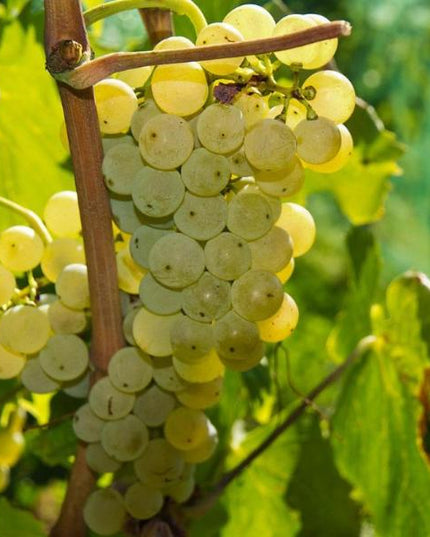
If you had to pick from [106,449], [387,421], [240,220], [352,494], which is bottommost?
[352,494]

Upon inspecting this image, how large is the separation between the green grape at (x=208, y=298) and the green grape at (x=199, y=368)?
34 millimetres

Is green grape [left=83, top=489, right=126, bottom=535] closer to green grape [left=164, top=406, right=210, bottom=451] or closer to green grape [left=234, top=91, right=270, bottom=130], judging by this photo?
green grape [left=164, top=406, right=210, bottom=451]

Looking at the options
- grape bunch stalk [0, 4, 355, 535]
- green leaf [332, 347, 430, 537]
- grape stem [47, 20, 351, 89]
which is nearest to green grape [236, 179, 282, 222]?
grape bunch stalk [0, 4, 355, 535]

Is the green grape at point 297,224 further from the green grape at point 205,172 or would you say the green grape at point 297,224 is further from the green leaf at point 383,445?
the green leaf at point 383,445

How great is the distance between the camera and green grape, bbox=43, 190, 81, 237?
0.61 meters

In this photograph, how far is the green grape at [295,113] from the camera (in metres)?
0.52

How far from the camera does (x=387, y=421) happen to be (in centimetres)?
83

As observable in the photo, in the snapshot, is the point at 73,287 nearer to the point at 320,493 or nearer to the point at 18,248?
the point at 18,248

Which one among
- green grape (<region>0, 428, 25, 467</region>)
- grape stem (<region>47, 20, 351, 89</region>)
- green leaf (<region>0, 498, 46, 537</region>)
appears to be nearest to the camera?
grape stem (<region>47, 20, 351, 89</region>)

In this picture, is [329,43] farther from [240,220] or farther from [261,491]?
[261,491]

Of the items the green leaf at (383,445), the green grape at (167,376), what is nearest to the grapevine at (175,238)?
the green grape at (167,376)

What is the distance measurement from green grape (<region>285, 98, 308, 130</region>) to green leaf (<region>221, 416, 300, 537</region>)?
1.51ft

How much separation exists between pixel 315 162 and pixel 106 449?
0.23m

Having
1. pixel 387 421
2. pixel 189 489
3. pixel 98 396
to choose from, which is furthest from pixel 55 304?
pixel 387 421
